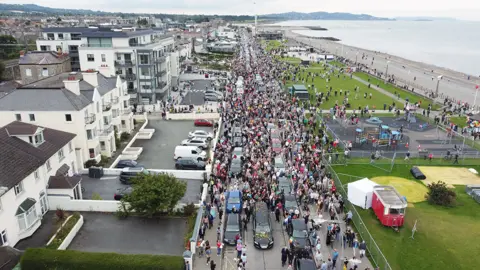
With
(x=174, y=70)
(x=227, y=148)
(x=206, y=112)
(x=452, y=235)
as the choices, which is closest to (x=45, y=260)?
(x=227, y=148)

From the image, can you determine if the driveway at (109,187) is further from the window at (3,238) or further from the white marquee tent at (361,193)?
the white marquee tent at (361,193)

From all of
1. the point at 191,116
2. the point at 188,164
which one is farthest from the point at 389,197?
the point at 191,116

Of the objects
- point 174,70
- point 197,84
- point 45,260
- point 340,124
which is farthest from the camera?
point 197,84

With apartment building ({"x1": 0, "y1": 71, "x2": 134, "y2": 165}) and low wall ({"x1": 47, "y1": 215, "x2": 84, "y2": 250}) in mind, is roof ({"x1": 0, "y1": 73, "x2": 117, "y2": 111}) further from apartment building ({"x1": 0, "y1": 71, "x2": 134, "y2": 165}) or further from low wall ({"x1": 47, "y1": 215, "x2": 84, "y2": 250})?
low wall ({"x1": 47, "y1": 215, "x2": 84, "y2": 250})

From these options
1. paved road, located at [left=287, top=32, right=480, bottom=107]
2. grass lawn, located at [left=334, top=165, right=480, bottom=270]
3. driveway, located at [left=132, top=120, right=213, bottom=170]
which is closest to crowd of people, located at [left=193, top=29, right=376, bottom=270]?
grass lawn, located at [left=334, top=165, right=480, bottom=270]

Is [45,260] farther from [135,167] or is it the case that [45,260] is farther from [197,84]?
[197,84]

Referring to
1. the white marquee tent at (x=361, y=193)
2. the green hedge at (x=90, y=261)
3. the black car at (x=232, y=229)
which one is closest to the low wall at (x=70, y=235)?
the green hedge at (x=90, y=261)
